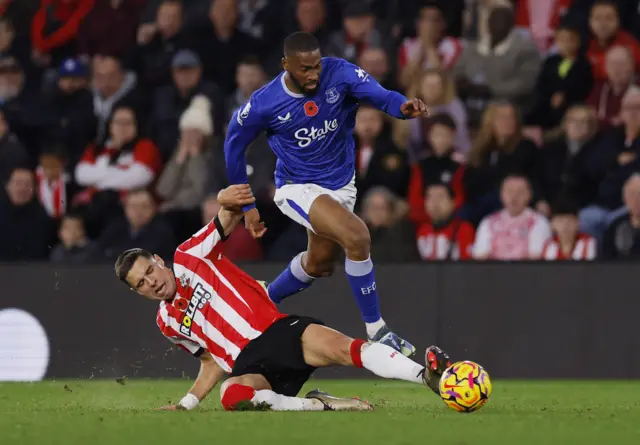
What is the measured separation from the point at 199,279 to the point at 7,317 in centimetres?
475

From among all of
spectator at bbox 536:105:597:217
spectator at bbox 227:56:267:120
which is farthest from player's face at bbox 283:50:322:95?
spectator at bbox 227:56:267:120

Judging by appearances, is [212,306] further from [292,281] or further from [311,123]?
[311,123]

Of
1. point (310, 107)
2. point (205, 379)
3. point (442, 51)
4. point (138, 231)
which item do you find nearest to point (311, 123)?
point (310, 107)

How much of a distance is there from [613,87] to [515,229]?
2.07 meters

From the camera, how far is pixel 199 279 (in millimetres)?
8383

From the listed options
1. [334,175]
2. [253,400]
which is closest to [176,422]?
[253,400]

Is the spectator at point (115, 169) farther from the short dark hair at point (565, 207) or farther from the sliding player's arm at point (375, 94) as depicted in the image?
the sliding player's arm at point (375, 94)

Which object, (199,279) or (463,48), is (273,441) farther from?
(463,48)

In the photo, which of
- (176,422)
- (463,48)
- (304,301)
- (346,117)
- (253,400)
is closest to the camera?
(176,422)

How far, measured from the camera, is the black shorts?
8.15 meters

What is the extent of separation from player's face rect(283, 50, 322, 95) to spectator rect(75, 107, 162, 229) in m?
5.32

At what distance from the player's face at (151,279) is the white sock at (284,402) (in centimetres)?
85

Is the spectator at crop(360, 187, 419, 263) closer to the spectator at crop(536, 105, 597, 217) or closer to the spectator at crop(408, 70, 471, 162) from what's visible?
the spectator at crop(408, 70, 471, 162)

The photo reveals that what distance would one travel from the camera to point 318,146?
31.2ft
